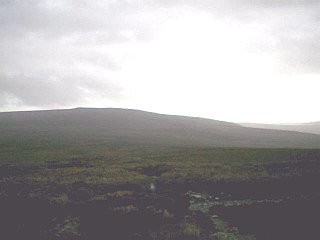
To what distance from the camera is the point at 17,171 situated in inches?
1449

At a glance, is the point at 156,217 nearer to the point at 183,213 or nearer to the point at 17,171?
the point at 183,213

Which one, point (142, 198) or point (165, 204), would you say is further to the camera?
point (142, 198)

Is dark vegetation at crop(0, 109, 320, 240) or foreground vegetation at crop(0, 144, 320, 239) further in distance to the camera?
foreground vegetation at crop(0, 144, 320, 239)

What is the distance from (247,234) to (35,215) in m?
13.2

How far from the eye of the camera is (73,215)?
18641 mm

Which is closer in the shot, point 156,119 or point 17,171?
point 17,171

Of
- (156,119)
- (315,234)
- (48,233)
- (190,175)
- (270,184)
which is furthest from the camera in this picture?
(156,119)

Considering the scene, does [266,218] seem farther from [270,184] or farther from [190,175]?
[190,175]

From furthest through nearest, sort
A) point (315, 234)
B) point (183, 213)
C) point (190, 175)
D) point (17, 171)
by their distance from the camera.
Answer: point (17, 171), point (190, 175), point (183, 213), point (315, 234)

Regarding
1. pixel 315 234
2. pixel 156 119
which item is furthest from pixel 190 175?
pixel 156 119

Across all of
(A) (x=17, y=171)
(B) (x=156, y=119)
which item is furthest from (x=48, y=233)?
(B) (x=156, y=119)

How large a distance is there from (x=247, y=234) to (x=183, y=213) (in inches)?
182

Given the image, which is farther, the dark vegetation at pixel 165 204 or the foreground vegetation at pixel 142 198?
the foreground vegetation at pixel 142 198

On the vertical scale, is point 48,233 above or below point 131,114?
below
